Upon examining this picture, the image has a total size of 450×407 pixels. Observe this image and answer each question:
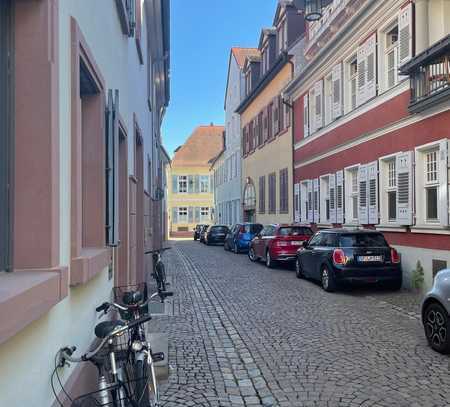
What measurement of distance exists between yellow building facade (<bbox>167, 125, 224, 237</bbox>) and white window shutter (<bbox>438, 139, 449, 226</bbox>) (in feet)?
166

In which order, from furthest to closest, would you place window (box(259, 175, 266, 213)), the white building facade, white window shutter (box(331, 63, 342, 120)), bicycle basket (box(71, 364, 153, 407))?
the white building facade, window (box(259, 175, 266, 213)), white window shutter (box(331, 63, 342, 120)), bicycle basket (box(71, 364, 153, 407))

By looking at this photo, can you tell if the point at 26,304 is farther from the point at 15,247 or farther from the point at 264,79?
the point at 264,79

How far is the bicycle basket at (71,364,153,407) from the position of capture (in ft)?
8.76

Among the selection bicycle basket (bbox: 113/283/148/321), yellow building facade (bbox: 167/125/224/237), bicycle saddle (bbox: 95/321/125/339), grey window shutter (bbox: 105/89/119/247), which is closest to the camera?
bicycle saddle (bbox: 95/321/125/339)

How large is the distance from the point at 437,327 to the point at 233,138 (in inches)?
1390

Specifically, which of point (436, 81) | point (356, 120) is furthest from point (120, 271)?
point (356, 120)

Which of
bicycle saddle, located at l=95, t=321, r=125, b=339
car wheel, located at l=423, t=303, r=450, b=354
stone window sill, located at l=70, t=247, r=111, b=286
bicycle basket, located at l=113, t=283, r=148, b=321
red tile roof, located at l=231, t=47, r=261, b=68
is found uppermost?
red tile roof, located at l=231, t=47, r=261, b=68

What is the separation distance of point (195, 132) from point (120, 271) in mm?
62241

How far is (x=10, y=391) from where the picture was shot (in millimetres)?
2217

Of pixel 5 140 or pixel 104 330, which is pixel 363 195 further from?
pixel 5 140

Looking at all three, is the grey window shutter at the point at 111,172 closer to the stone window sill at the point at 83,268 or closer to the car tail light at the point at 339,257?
the stone window sill at the point at 83,268

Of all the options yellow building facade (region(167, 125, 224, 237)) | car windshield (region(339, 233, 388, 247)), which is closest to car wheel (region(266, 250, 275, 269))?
car windshield (region(339, 233, 388, 247))

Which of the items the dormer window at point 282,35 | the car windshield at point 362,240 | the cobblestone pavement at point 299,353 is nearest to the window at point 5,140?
the cobblestone pavement at point 299,353

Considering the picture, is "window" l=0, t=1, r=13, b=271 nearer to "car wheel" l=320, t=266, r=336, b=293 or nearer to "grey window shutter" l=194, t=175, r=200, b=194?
"car wheel" l=320, t=266, r=336, b=293
